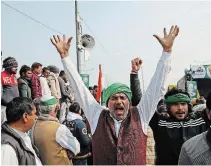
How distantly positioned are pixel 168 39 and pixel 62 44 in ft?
3.14

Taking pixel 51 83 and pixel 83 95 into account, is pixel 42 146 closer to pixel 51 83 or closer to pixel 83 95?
pixel 83 95

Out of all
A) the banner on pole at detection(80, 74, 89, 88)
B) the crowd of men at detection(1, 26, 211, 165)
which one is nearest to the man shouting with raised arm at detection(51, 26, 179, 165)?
the crowd of men at detection(1, 26, 211, 165)

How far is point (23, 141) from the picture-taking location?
2.66 m

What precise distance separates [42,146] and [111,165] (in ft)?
4.34

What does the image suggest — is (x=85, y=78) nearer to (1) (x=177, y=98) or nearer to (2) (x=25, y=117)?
(1) (x=177, y=98)

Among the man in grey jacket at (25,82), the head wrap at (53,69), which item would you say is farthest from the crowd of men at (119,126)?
the head wrap at (53,69)

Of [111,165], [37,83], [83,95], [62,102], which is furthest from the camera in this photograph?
[62,102]

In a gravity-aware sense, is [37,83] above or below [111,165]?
above

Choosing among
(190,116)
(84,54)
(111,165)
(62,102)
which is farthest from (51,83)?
(111,165)

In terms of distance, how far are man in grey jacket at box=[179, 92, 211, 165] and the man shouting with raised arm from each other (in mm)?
527

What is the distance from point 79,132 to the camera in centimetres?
→ 467

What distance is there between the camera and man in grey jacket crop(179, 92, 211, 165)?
1.97m

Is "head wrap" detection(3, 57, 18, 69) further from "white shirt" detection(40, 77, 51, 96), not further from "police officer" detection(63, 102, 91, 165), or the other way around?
"white shirt" detection(40, 77, 51, 96)

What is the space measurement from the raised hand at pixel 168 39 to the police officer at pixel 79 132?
2.33m
